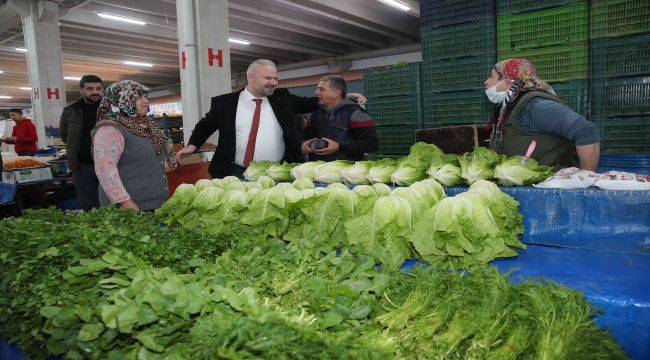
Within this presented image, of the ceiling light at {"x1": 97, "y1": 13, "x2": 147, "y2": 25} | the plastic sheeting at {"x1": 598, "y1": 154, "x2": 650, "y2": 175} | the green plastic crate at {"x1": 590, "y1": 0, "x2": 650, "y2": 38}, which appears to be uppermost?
the ceiling light at {"x1": 97, "y1": 13, "x2": 147, "y2": 25}

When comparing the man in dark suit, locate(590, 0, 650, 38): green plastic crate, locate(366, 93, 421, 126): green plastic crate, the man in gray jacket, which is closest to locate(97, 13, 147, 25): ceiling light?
the man in gray jacket

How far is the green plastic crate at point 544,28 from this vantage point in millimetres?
4945

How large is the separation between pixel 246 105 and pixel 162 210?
1.69 meters

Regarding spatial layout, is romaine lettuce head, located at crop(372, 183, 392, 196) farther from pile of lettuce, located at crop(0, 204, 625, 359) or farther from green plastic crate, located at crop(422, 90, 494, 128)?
green plastic crate, located at crop(422, 90, 494, 128)

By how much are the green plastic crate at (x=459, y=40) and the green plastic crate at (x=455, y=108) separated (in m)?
0.54

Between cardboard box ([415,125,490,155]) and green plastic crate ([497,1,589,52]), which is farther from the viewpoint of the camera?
cardboard box ([415,125,490,155])

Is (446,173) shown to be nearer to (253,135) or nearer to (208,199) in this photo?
(208,199)

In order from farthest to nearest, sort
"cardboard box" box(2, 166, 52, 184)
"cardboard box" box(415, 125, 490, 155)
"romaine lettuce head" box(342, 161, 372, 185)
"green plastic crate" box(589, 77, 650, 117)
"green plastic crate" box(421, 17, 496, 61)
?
1. "cardboard box" box(2, 166, 52, 184)
2. "cardboard box" box(415, 125, 490, 155)
3. "green plastic crate" box(421, 17, 496, 61)
4. "green plastic crate" box(589, 77, 650, 117)
5. "romaine lettuce head" box(342, 161, 372, 185)

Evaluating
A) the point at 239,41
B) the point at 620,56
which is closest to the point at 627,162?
the point at 620,56

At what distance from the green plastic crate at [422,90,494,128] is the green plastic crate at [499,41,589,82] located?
2.52 ft

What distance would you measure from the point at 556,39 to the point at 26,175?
811 centimetres

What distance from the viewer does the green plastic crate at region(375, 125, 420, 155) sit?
6.63 m

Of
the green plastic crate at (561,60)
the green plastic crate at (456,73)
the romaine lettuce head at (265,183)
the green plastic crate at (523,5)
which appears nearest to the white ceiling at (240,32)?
the green plastic crate at (456,73)

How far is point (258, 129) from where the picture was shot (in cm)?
440
